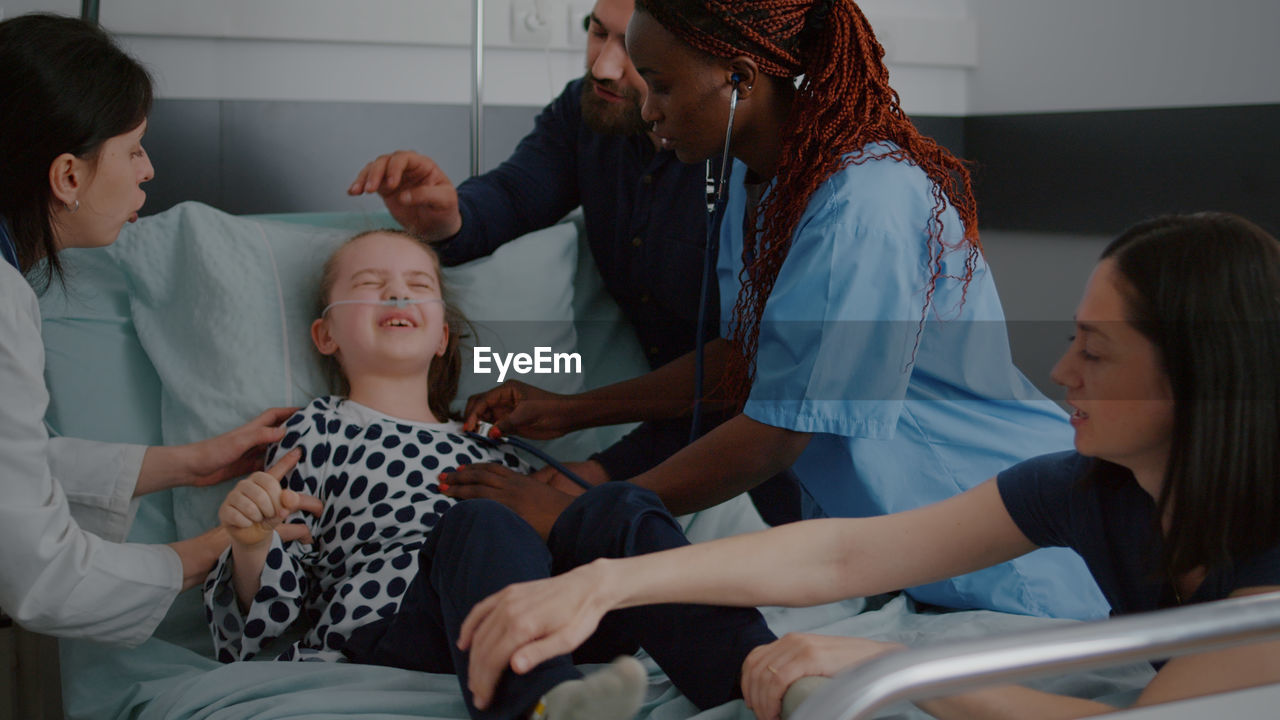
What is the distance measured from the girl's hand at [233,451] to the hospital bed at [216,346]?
39 millimetres

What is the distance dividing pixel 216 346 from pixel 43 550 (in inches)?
22.9

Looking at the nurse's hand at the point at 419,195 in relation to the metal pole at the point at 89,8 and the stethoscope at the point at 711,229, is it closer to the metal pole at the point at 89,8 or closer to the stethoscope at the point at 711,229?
the stethoscope at the point at 711,229

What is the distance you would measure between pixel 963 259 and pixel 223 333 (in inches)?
45.1

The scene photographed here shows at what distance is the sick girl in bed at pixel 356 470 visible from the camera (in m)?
1.32

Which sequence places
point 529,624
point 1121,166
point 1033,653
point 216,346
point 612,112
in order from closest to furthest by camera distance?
point 1033,653
point 529,624
point 216,346
point 612,112
point 1121,166

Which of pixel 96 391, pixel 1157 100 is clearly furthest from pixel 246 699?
pixel 1157 100

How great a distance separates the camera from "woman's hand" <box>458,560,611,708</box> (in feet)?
2.80

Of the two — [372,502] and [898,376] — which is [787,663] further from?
[372,502]

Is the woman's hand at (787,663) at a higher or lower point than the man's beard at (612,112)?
lower

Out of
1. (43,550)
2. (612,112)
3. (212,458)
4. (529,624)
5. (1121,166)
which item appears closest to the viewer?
(529,624)

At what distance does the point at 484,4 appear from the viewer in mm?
2355

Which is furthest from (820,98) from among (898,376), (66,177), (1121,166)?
(1121,166)

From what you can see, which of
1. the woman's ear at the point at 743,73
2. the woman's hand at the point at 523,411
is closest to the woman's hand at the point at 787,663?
the woman's ear at the point at 743,73

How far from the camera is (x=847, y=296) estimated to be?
1.24 m
